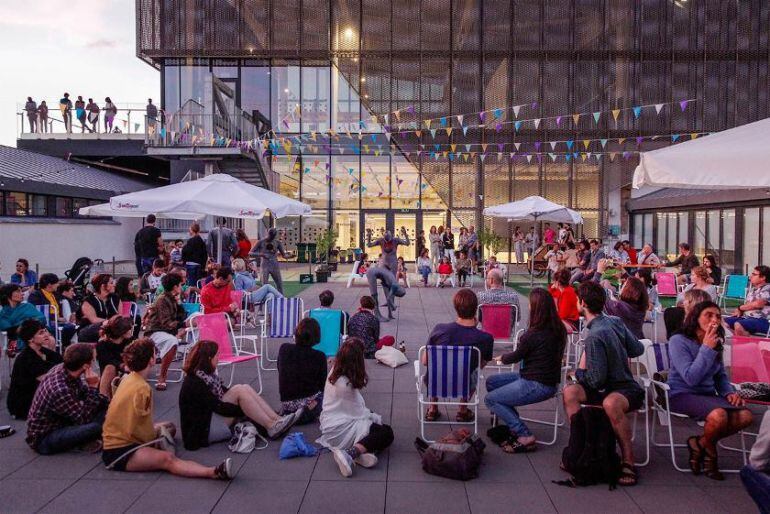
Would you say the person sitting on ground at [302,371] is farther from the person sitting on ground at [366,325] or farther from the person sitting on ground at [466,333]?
the person sitting on ground at [366,325]

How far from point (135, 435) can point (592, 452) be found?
3441 mm

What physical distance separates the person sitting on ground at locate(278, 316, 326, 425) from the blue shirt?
3076mm

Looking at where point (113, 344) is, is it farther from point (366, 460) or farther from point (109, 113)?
point (109, 113)

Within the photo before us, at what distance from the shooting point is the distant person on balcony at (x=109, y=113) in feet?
81.0

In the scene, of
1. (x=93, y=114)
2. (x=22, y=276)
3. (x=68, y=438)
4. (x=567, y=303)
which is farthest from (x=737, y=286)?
(x=93, y=114)

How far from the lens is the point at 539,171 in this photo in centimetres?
2777

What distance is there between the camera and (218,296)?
352 inches

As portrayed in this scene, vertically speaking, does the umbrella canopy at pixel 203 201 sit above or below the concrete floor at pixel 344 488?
above

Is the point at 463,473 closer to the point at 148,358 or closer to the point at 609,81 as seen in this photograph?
the point at 148,358

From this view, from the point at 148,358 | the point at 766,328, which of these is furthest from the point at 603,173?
the point at 148,358

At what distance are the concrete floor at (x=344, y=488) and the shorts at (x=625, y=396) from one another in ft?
1.79

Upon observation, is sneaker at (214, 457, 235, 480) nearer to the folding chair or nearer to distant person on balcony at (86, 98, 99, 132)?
the folding chair

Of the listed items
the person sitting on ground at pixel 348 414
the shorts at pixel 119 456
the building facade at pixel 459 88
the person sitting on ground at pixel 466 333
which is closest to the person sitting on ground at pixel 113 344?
the shorts at pixel 119 456

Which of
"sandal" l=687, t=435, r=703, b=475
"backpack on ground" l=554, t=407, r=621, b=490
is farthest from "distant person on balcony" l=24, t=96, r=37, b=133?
"sandal" l=687, t=435, r=703, b=475
